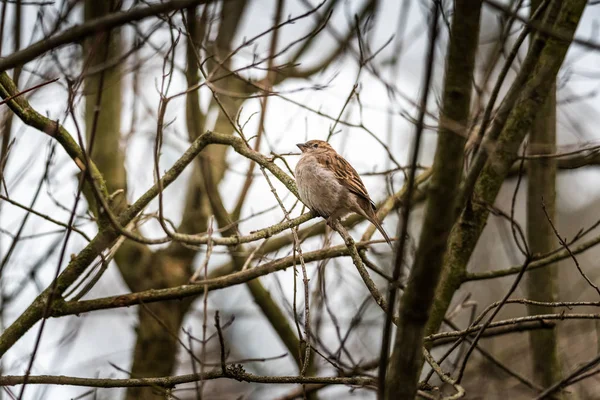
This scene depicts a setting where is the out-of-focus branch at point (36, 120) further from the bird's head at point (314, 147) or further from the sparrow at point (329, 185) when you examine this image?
the bird's head at point (314, 147)

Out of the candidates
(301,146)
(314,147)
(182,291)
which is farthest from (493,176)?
(182,291)

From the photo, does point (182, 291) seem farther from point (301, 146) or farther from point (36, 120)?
point (301, 146)

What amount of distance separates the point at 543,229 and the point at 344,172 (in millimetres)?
1833

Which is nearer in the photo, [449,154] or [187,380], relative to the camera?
[449,154]

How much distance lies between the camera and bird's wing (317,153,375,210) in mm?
5812

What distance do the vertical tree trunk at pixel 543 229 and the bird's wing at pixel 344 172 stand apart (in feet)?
4.51

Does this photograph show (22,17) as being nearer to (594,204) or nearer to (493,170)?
(493,170)

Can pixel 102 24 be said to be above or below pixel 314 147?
below

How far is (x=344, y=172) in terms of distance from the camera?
6.16 m

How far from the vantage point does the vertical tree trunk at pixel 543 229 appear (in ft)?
17.5

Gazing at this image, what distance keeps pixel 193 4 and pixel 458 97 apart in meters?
0.97

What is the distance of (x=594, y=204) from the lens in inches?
565

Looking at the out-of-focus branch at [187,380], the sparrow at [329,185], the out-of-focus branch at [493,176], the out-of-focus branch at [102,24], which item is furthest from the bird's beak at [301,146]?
the out-of-focus branch at [102,24]

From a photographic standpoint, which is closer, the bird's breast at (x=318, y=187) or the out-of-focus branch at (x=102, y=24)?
the out-of-focus branch at (x=102, y=24)
